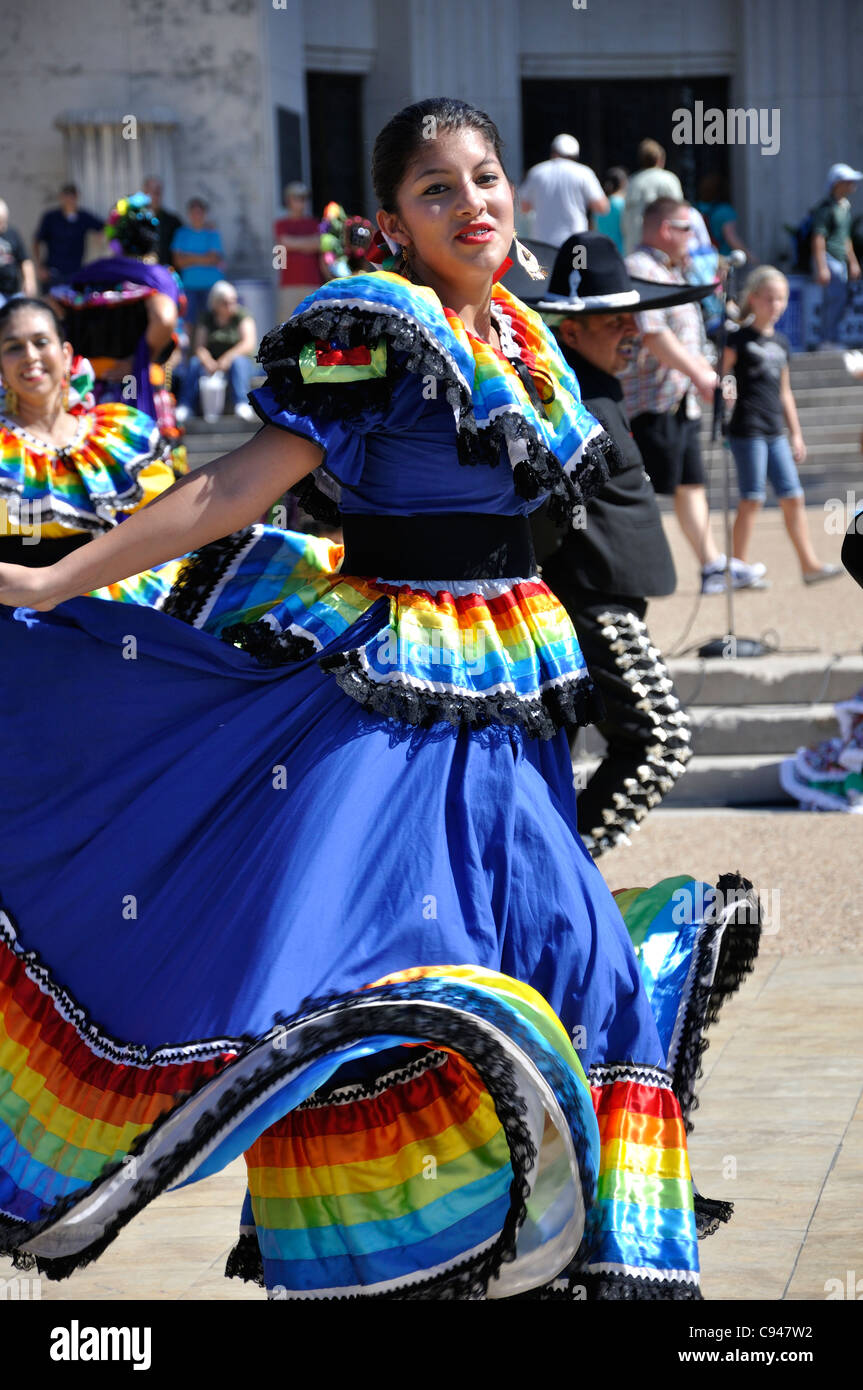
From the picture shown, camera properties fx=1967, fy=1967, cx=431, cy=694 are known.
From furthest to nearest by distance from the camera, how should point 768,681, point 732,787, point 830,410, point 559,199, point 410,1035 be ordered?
point 830,410, point 559,199, point 768,681, point 732,787, point 410,1035

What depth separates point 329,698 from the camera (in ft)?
9.88

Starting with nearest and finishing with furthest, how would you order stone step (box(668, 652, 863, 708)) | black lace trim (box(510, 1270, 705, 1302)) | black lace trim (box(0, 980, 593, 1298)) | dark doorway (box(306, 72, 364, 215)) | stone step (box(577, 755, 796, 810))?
1. black lace trim (box(0, 980, 593, 1298))
2. black lace trim (box(510, 1270, 705, 1302))
3. stone step (box(577, 755, 796, 810))
4. stone step (box(668, 652, 863, 708))
5. dark doorway (box(306, 72, 364, 215))

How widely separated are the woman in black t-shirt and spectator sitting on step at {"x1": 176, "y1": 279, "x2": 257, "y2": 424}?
652 centimetres

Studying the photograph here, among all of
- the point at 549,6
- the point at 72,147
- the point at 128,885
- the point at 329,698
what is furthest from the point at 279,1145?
the point at 549,6

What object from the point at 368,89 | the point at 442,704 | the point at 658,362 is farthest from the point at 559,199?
the point at 442,704

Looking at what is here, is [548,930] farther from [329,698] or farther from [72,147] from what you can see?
[72,147]

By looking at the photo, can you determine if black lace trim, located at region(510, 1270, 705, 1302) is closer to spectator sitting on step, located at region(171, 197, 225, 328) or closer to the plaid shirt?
the plaid shirt

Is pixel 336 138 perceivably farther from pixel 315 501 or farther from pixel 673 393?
pixel 315 501

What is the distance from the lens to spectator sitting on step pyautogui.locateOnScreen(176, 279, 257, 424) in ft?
53.1

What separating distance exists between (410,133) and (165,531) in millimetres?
765

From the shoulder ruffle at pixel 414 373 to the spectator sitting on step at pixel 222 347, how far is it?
13.2m

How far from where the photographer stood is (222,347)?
1638cm

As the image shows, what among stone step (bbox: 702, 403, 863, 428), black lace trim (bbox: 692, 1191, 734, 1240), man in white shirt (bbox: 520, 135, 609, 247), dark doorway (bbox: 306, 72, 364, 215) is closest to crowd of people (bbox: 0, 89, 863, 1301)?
black lace trim (bbox: 692, 1191, 734, 1240)
